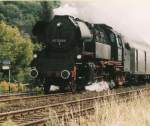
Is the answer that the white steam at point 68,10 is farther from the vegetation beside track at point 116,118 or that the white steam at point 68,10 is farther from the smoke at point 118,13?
the vegetation beside track at point 116,118

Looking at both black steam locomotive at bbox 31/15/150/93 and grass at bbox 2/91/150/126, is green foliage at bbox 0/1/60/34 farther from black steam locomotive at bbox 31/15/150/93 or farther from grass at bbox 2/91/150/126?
grass at bbox 2/91/150/126

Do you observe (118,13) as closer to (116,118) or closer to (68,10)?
(68,10)

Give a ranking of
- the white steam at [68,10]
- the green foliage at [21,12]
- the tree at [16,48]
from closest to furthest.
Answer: the white steam at [68,10] < the tree at [16,48] < the green foliage at [21,12]

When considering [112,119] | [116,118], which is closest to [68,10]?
[116,118]

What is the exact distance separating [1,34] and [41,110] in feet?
154

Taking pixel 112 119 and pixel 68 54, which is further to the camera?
pixel 68 54

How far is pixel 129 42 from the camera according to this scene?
28.6 metres

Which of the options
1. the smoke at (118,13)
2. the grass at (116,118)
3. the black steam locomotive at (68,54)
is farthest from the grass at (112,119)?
the smoke at (118,13)

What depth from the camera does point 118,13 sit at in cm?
3009

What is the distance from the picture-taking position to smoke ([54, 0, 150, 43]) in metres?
27.4

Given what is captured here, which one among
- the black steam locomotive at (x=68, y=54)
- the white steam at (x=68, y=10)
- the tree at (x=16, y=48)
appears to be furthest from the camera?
the tree at (x=16, y=48)

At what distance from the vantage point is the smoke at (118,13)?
27406 mm

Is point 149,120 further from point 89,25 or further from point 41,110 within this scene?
point 89,25

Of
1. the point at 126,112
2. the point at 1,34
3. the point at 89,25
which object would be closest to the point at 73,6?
the point at 89,25
